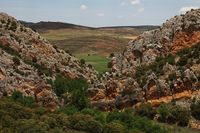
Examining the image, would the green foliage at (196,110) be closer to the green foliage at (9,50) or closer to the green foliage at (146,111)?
the green foliage at (146,111)

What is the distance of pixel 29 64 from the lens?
138625mm

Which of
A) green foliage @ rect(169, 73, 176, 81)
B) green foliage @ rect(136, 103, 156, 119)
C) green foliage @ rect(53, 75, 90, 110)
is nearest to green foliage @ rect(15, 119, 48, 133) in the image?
green foliage @ rect(136, 103, 156, 119)

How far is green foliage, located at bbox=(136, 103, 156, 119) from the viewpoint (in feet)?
270

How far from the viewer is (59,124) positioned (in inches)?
2936

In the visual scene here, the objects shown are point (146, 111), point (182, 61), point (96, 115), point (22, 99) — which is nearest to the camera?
point (96, 115)

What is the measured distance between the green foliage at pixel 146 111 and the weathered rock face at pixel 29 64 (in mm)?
22485

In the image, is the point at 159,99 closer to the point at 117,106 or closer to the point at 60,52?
the point at 117,106

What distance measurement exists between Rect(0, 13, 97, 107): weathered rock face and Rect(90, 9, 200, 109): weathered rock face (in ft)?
49.0

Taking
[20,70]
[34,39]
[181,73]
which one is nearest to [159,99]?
[181,73]

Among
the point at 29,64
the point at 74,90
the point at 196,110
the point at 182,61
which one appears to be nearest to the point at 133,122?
the point at 196,110

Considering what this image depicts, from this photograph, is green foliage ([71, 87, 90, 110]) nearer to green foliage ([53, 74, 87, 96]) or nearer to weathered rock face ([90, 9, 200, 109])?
weathered rock face ([90, 9, 200, 109])

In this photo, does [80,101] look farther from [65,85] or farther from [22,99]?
[65,85]

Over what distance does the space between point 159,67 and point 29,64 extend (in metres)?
51.4

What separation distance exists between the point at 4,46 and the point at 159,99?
68.5 meters
